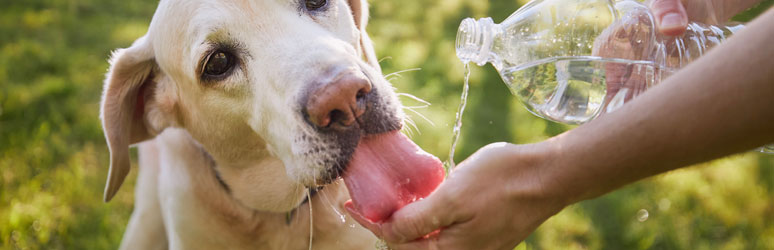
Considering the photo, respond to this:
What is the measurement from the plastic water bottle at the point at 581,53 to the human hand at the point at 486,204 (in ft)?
2.58

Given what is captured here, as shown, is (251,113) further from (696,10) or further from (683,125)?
(696,10)

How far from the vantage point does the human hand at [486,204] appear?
152 centimetres

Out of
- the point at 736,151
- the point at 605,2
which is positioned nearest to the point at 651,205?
the point at 605,2

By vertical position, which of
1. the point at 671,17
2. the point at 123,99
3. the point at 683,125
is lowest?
the point at 123,99

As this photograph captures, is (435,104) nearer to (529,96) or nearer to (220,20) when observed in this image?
(529,96)

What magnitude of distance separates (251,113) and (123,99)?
64 cm

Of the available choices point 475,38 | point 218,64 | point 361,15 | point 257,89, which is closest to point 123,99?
point 218,64

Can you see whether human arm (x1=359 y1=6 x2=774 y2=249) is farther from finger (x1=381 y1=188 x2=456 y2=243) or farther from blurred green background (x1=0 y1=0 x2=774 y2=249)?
blurred green background (x1=0 y1=0 x2=774 y2=249)

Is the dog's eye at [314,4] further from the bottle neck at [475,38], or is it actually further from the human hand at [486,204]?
the human hand at [486,204]

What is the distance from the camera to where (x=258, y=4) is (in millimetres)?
2086

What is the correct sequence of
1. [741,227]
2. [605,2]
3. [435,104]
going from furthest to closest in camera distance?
[435,104] < [741,227] < [605,2]

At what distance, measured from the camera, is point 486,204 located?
1.54 metres

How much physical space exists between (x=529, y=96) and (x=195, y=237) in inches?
60.6

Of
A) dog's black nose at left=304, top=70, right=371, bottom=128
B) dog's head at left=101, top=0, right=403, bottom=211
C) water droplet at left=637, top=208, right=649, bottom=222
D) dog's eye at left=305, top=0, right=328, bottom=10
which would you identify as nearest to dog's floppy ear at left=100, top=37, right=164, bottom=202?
dog's head at left=101, top=0, right=403, bottom=211
